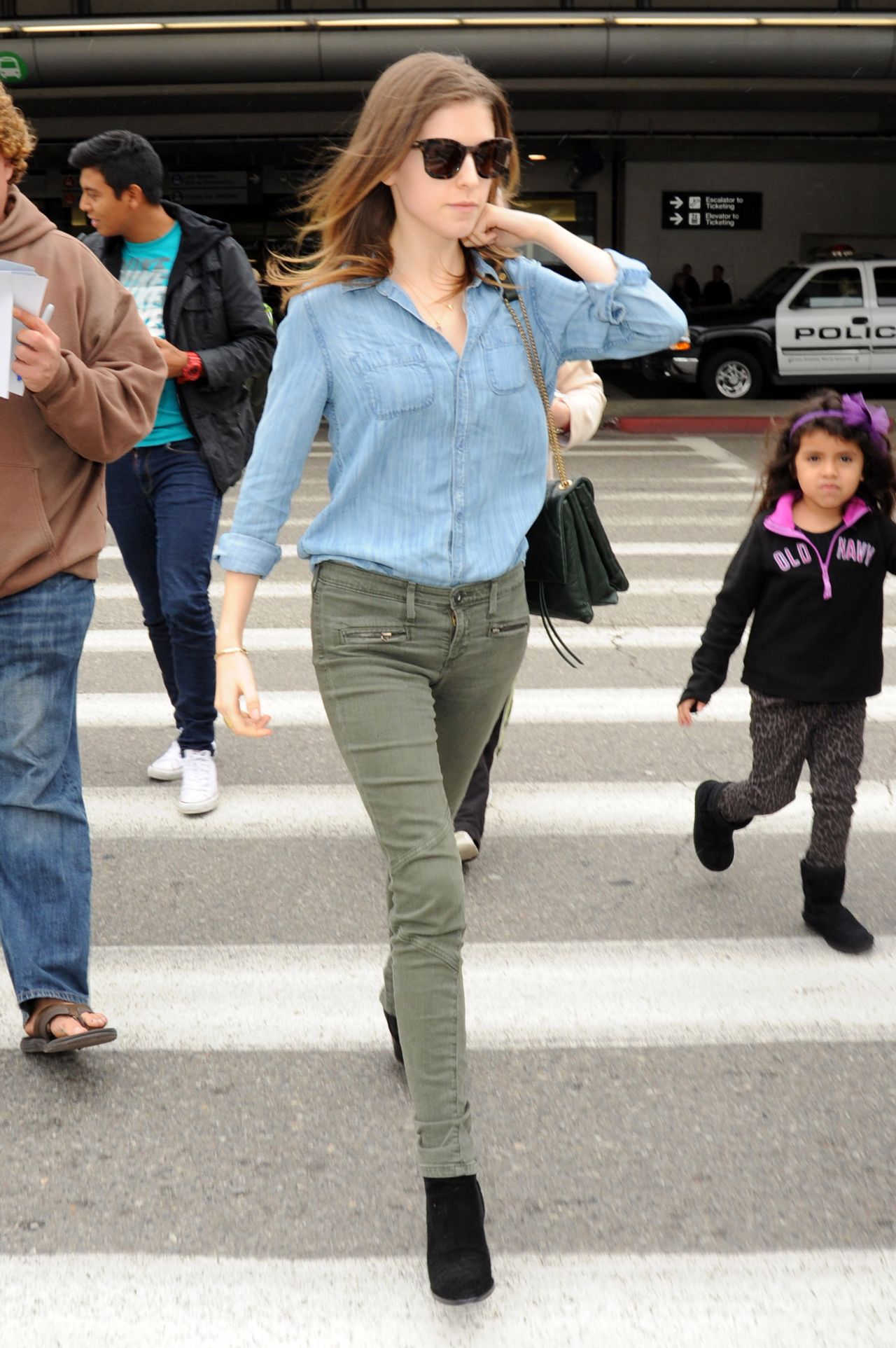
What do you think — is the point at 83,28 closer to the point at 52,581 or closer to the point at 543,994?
the point at 52,581

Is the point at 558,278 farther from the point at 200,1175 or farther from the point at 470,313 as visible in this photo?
the point at 200,1175

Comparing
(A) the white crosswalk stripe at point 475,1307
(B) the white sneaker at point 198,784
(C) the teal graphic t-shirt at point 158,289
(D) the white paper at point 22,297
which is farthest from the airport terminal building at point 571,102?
(A) the white crosswalk stripe at point 475,1307

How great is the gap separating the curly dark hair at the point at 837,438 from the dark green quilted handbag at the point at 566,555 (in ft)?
2.73

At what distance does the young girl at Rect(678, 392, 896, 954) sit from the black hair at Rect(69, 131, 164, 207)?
7.43 feet

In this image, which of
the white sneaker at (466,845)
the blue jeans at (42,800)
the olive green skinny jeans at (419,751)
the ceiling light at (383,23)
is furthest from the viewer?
the ceiling light at (383,23)

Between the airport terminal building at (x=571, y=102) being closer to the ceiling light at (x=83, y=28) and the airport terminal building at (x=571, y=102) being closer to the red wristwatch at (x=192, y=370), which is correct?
the ceiling light at (x=83, y=28)

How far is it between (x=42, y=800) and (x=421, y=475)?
4.14 feet

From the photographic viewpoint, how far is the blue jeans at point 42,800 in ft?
11.0

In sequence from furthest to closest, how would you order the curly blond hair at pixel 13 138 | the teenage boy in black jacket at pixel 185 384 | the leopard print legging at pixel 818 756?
the teenage boy in black jacket at pixel 185 384 < the leopard print legging at pixel 818 756 < the curly blond hair at pixel 13 138

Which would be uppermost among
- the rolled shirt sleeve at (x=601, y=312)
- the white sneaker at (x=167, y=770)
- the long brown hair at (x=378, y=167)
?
the long brown hair at (x=378, y=167)

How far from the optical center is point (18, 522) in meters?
3.29

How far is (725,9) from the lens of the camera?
21984 mm

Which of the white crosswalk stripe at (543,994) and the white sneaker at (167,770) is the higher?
the white sneaker at (167,770)

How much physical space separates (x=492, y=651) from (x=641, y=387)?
22.6m
